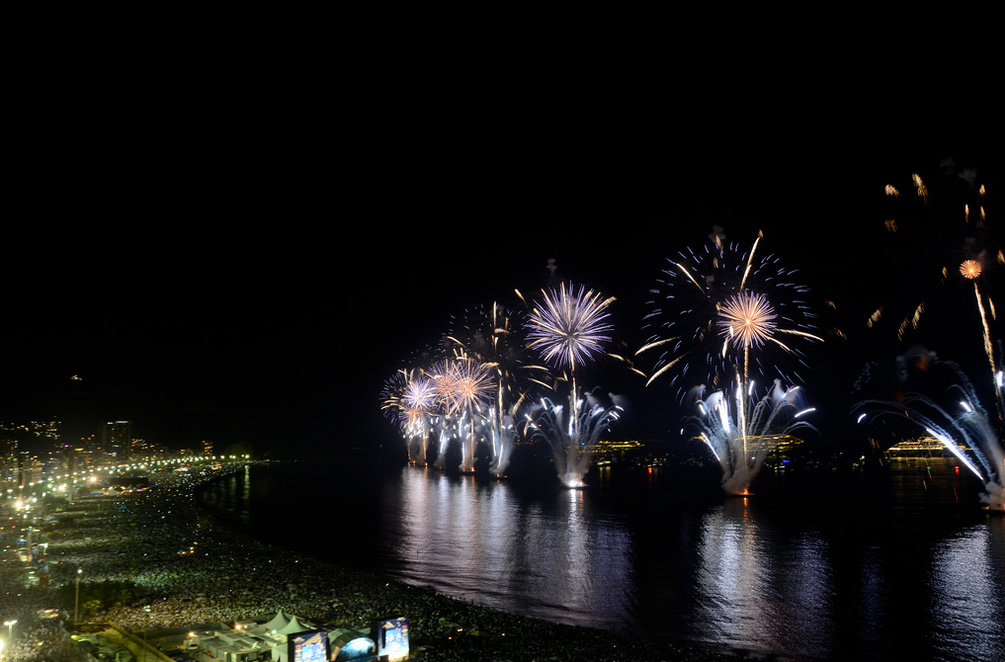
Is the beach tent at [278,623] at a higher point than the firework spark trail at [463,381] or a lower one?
lower

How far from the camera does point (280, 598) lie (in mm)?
24891

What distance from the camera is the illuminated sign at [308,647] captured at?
49.9 feet

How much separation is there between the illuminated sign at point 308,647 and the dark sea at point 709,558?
10305mm

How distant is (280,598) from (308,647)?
10469 millimetres

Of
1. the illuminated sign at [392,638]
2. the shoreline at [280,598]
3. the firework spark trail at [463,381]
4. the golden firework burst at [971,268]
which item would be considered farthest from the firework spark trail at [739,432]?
the illuminated sign at [392,638]

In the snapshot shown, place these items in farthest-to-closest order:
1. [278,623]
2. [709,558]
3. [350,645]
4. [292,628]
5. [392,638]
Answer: [709,558] → [278,623] → [292,628] → [392,638] → [350,645]

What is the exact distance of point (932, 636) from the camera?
21.4 metres

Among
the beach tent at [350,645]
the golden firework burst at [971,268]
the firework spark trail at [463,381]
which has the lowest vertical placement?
the beach tent at [350,645]

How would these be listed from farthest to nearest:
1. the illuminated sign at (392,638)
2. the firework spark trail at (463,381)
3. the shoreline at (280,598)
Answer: the firework spark trail at (463,381) < the shoreline at (280,598) < the illuminated sign at (392,638)

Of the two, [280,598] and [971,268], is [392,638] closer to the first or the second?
[280,598]

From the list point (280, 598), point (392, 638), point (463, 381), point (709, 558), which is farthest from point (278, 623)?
point (463, 381)

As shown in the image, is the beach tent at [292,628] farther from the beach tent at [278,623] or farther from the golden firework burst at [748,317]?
the golden firework burst at [748,317]

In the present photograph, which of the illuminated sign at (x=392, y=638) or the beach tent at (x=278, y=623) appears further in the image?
the beach tent at (x=278, y=623)

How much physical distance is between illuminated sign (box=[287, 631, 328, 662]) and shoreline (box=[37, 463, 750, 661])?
201cm
